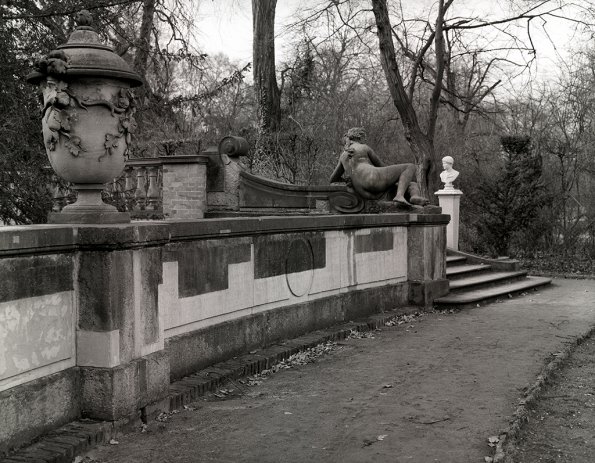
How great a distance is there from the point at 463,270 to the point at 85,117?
10288 millimetres

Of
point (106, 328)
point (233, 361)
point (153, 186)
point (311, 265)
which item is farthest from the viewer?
point (153, 186)

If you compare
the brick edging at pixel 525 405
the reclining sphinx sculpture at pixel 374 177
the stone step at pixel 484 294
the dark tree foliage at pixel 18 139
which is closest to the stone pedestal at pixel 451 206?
the stone step at pixel 484 294

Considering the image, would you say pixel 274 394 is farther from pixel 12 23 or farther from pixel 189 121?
pixel 189 121

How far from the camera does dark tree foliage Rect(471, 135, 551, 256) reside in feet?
63.1

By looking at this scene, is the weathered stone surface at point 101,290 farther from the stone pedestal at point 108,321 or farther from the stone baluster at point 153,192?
the stone baluster at point 153,192

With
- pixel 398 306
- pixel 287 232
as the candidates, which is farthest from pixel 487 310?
pixel 287 232

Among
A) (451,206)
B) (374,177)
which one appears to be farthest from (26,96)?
(451,206)

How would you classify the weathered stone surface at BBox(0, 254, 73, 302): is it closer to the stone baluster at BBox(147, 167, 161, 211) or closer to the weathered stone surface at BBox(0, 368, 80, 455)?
the weathered stone surface at BBox(0, 368, 80, 455)

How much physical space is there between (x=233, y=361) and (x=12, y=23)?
16.1ft

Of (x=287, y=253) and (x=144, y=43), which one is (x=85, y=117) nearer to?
(x=287, y=253)

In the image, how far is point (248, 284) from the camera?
703 centimetres

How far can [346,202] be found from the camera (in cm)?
1150

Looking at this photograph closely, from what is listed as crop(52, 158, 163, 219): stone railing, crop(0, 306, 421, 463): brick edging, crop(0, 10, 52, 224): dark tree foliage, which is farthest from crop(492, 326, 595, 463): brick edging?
crop(52, 158, 163, 219): stone railing

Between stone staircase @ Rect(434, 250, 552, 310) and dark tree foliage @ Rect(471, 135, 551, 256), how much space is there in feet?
10.5
